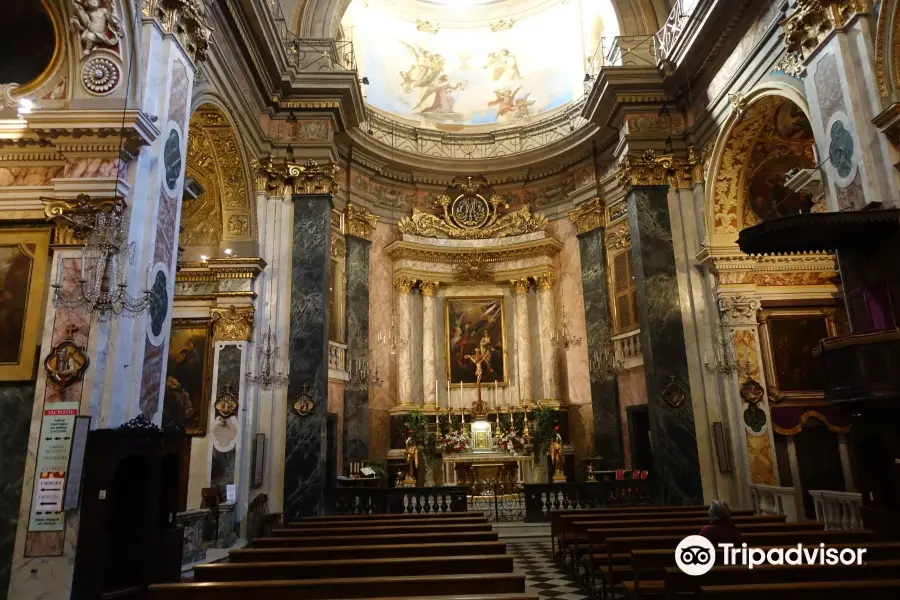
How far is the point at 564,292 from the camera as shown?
708 inches

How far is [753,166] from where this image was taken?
12578mm

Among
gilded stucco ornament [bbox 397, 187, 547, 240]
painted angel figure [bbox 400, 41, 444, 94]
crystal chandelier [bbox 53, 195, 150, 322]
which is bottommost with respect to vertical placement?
crystal chandelier [bbox 53, 195, 150, 322]

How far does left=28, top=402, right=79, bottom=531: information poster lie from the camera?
6.18 m

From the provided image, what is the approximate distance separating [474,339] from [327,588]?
14169mm

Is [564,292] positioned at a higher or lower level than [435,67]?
lower

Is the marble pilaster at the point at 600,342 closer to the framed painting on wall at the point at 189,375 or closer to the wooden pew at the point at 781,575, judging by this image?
the framed painting on wall at the point at 189,375

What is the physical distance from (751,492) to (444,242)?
423 inches

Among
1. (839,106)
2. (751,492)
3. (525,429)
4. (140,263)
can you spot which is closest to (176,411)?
(140,263)

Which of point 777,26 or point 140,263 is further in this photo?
point 777,26

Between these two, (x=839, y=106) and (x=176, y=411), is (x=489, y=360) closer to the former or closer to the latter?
(x=176, y=411)

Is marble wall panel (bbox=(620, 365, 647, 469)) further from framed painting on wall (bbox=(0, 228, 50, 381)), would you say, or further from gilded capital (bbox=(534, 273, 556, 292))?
framed painting on wall (bbox=(0, 228, 50, 381))

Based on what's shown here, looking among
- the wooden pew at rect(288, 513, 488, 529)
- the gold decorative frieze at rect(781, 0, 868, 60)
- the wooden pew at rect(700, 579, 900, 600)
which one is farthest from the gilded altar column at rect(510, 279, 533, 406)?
the wooden pew at rect(700, 579, 900, 600)

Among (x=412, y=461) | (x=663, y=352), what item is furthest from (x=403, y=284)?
(x=663, y=352)

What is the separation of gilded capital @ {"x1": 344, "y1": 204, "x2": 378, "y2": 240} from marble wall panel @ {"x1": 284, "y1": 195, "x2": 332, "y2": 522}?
11.1 ft
